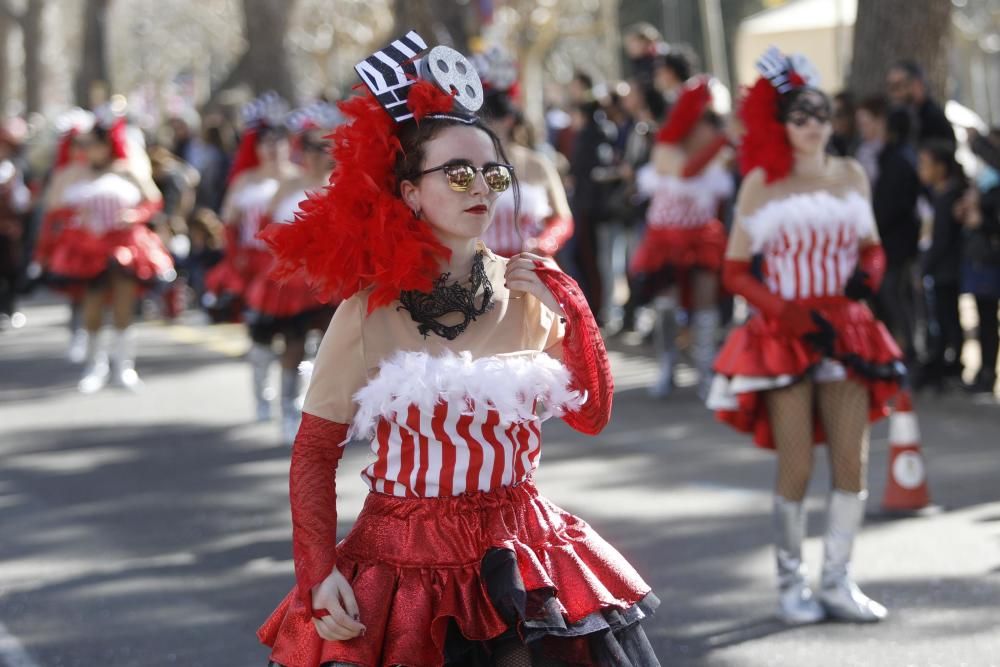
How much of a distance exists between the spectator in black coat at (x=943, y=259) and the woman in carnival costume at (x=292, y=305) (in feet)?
13.2

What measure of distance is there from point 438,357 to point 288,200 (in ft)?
21.5

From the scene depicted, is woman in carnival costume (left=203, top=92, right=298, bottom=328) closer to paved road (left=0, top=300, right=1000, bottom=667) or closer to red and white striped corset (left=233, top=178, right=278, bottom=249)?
red and white striped corset (left=233, top=178, right=278, bottom=249)

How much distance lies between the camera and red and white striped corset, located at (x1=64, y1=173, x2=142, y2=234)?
42.0 feet

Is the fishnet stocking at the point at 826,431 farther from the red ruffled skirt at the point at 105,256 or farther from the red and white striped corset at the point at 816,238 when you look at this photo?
the red ruffled skirt at the point at 105,256

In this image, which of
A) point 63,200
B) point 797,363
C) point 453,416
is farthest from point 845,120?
point 453,416

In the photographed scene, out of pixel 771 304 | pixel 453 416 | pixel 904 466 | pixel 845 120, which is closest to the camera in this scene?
pixel 453 416

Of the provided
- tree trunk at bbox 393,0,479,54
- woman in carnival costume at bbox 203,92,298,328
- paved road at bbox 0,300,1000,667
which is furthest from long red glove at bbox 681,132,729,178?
tree trunk at bbox 393,0,479,54

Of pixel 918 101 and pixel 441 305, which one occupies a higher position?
pixel 918 101

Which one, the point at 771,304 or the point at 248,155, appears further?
the point at 248,155

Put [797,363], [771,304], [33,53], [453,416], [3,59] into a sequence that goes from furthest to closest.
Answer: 1. [3,59]
2. [33,53]
3. [771,304]
4. [797,363]
5. [453,416]

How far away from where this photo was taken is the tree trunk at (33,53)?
46.7 meters

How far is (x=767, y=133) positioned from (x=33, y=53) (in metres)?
43.8

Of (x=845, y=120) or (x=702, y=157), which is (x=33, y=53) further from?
(x=702, y=157)

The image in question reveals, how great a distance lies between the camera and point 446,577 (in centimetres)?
370
